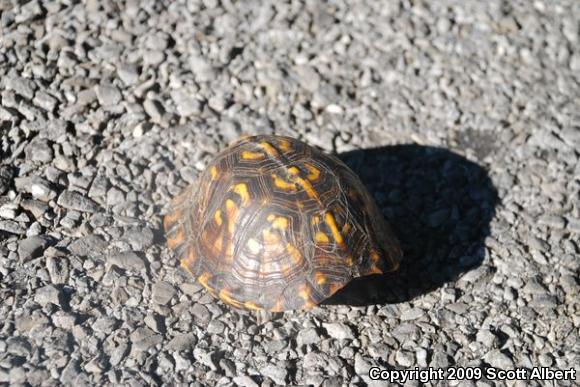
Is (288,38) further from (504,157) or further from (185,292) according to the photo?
(185,292)

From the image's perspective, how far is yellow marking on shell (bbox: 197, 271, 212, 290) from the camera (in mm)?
4727

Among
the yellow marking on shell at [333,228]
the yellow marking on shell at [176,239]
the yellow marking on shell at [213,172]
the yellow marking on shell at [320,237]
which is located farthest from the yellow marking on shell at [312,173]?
the yellow marking on shell at [176,239]

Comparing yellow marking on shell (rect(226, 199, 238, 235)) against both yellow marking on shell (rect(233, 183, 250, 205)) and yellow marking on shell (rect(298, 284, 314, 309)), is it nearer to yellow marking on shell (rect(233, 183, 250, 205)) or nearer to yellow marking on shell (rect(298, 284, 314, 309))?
yellow marking on shell (rect(233, 183, 250, 205))

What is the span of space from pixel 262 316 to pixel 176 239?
81cm

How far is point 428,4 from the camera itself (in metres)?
7.23

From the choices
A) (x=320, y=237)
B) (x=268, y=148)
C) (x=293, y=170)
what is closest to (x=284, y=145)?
(x=268, y=148)

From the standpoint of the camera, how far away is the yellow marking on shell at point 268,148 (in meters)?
4.76

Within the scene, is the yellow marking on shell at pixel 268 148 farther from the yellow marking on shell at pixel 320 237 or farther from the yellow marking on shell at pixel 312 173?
the yellow marking on shell at pixel 320 237

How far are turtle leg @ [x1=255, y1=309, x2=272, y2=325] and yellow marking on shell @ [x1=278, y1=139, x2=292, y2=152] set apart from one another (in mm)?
1062

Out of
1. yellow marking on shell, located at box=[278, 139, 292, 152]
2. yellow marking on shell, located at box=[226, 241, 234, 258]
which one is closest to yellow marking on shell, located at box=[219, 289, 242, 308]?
yellow marking on shell, located at box=[226, 241, 234, 258]

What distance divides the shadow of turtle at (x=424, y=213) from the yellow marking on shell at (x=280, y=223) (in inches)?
29.2

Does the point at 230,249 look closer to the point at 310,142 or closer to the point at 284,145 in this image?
the point at 284,145

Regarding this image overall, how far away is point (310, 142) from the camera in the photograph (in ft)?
19.8

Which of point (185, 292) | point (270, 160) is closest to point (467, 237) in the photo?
point (270, 160)
